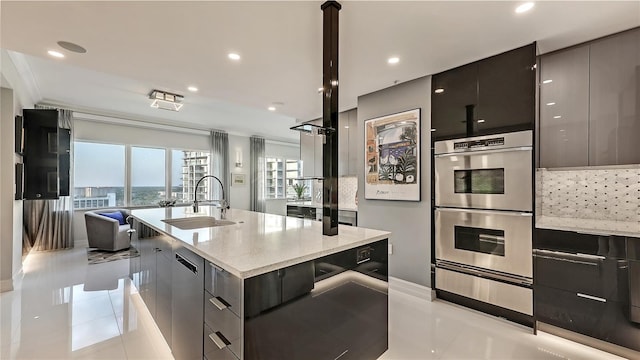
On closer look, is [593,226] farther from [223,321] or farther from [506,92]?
[223,321]

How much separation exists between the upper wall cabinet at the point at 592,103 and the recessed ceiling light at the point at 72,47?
14.0 ft

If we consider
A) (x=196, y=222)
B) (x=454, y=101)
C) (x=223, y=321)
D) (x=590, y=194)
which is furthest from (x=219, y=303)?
(x=590, y=194)

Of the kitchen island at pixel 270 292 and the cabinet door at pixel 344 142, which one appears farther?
the cabinet door at pixel 344 142

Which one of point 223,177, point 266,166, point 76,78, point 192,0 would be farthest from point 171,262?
point 266,166

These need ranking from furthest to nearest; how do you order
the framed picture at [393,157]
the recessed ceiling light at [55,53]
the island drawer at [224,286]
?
the framed picture at [393,157]
the recessed ceiling light at [55,53]
the island drawer at [224,286]

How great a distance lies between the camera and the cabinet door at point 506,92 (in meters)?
2.35

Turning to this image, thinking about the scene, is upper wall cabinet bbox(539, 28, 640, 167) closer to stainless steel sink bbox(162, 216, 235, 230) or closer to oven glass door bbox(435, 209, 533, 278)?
oven glass door bbox(435, 209, 533, 278)

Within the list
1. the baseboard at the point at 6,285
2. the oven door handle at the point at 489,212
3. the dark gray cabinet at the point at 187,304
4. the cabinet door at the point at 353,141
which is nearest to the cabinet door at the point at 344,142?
the cabinet door at the point at 353,141

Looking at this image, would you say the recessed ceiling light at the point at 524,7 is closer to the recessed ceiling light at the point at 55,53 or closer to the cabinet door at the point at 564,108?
the cabinet door at the point at 564,108

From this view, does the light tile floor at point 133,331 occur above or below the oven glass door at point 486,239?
below

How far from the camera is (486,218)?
260cm

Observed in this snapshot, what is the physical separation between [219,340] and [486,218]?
8.26ft

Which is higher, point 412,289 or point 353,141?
point 353,141

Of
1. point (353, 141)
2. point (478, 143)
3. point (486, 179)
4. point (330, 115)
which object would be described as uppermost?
point (353, 141)
